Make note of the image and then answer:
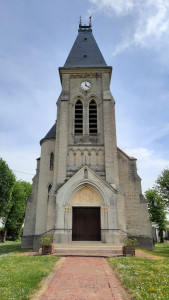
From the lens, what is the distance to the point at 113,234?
14789mm

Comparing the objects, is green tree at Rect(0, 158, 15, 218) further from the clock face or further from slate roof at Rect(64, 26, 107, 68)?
slate roof at Rect(64, 26, 107, 68)

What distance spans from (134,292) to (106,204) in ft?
34.1

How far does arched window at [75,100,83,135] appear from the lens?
1955 centimetres

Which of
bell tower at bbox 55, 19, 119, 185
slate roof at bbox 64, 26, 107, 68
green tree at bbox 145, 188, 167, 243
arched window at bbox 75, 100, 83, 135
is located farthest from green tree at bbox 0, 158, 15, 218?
green tree at bbox 145, 188, 167, 243

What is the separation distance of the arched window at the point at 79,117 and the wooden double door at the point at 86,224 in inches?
268

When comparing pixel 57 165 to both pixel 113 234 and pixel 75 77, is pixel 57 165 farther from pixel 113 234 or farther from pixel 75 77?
pixel 75 77

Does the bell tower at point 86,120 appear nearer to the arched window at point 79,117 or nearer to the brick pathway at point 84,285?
the arched window at point 79,117

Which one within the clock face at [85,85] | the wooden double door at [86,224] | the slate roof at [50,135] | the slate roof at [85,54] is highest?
the slate roof at [85,54]

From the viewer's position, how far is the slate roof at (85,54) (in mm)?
22375

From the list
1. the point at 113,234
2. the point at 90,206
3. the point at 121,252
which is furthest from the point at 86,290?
the point at 90,206

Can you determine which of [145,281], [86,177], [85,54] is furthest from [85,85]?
[145,281]

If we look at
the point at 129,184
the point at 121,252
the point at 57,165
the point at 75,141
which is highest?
the point at 75,141

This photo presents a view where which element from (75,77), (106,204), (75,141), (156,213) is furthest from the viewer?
(156,213)

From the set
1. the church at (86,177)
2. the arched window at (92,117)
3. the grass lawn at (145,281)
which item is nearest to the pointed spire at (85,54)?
the church at (86,177)
